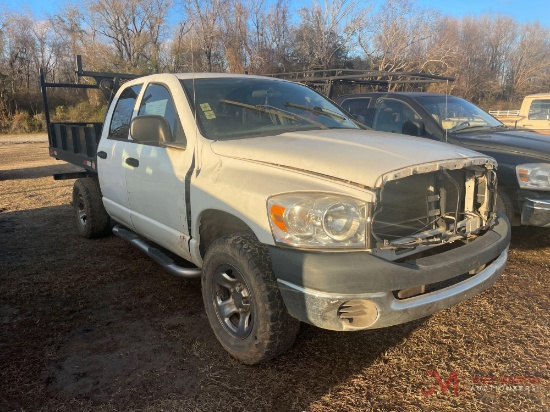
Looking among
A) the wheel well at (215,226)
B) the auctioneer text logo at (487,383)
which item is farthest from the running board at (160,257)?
the auctioneer text logo at (487,383)

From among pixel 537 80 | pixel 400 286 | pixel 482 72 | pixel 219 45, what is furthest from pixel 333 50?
pixel 400 286

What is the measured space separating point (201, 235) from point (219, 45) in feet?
18.4

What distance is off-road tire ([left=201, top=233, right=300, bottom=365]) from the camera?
2.53m

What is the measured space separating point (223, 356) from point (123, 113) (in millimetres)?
2793

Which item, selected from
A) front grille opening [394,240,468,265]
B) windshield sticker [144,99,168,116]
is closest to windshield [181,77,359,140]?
windshield sticker [144,99,168,116]

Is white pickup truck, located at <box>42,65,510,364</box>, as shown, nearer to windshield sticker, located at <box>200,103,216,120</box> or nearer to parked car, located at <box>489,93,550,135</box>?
windshield sticker, located at <box>200,103,216,120</box>

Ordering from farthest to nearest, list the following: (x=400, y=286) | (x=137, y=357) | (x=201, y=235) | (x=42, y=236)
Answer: (x=42, y=236), (x=201, y=235), (x=137, y=357), (x=400, y=286)

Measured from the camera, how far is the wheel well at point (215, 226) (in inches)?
115

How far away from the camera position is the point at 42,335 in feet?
10.7

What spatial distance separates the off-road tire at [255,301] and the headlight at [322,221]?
25 cm

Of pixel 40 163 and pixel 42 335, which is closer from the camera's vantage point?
pixel 42 335

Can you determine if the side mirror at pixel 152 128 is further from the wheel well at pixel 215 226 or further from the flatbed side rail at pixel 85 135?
the flatbed side rail at pixel 85 135

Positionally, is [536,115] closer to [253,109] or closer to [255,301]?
[253,109]

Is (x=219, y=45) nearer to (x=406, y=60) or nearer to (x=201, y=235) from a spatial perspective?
(x=201, y=235)
